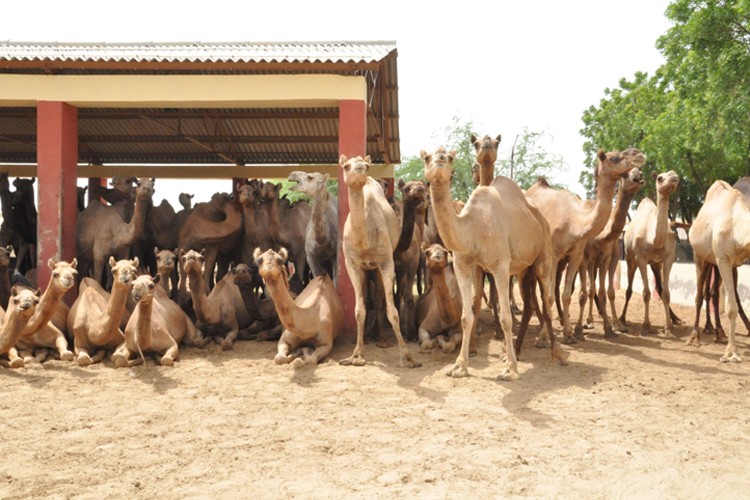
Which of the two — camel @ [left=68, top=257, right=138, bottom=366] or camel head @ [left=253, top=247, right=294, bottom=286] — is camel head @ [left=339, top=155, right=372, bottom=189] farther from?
camel @ [left=68, top=257, right=138, bottom=366]

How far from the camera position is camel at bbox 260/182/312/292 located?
11719 millimetres

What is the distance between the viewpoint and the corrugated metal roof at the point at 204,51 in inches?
399

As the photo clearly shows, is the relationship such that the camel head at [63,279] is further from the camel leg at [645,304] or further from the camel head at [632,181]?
the camel leg at [645,304]

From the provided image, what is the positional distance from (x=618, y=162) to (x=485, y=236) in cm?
→ 280

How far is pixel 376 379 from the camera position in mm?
7918

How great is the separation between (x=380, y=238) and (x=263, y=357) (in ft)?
6.84

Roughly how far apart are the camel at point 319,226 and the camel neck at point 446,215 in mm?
2866

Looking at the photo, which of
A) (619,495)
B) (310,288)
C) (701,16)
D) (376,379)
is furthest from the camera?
(701,16)

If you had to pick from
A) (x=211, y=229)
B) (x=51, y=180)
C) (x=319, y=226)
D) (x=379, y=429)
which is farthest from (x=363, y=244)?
(x=51, y=180)

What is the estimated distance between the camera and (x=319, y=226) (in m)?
10.2

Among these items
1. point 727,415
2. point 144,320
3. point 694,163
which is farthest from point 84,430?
point 694,163

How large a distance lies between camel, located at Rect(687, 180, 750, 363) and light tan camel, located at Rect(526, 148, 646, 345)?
1256 millimetres

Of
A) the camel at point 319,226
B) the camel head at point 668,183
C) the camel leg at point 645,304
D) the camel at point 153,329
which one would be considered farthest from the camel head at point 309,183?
the camel leg at point 645,304

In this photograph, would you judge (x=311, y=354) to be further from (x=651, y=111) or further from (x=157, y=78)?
(x=651, y=111)
